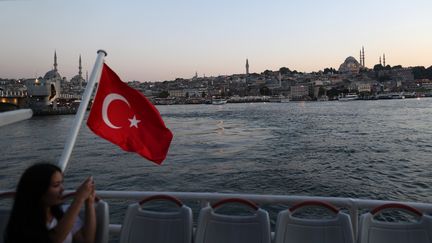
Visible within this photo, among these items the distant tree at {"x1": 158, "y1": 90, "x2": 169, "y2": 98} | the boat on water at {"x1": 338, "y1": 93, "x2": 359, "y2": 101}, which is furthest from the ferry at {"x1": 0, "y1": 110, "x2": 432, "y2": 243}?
the distant tree at {"x1": 158, "y1": 90, "x2": 169, "y2": 98}

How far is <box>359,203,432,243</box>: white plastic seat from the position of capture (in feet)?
8.18

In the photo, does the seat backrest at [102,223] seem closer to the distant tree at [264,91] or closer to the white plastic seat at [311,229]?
the white plastic seat at [311,229]

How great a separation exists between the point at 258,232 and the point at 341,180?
10.3m

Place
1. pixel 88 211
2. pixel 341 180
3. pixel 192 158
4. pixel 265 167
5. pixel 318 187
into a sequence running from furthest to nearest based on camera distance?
pixel 192 158, pixel 265 167, pixel 341 180, pixel 318 187, pixel 88 211

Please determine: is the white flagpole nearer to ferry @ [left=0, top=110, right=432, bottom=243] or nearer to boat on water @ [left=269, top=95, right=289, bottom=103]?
ferry @ [left=0, top=110, right=432, bottom=243]

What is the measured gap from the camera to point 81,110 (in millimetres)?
2445

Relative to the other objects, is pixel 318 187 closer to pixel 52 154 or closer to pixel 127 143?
pixel 127 143

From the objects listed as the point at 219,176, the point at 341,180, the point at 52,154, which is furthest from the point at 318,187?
the point at 52,154

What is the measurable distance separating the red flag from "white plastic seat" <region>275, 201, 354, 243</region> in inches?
33.9

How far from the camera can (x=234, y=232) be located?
8.44ft

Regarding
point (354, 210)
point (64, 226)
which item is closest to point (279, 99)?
point (354, 210)

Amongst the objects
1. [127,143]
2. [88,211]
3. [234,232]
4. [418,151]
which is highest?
[127,143]

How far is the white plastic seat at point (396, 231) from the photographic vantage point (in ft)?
A: 8.18

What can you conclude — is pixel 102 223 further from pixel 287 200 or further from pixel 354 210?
pixel 354 210
